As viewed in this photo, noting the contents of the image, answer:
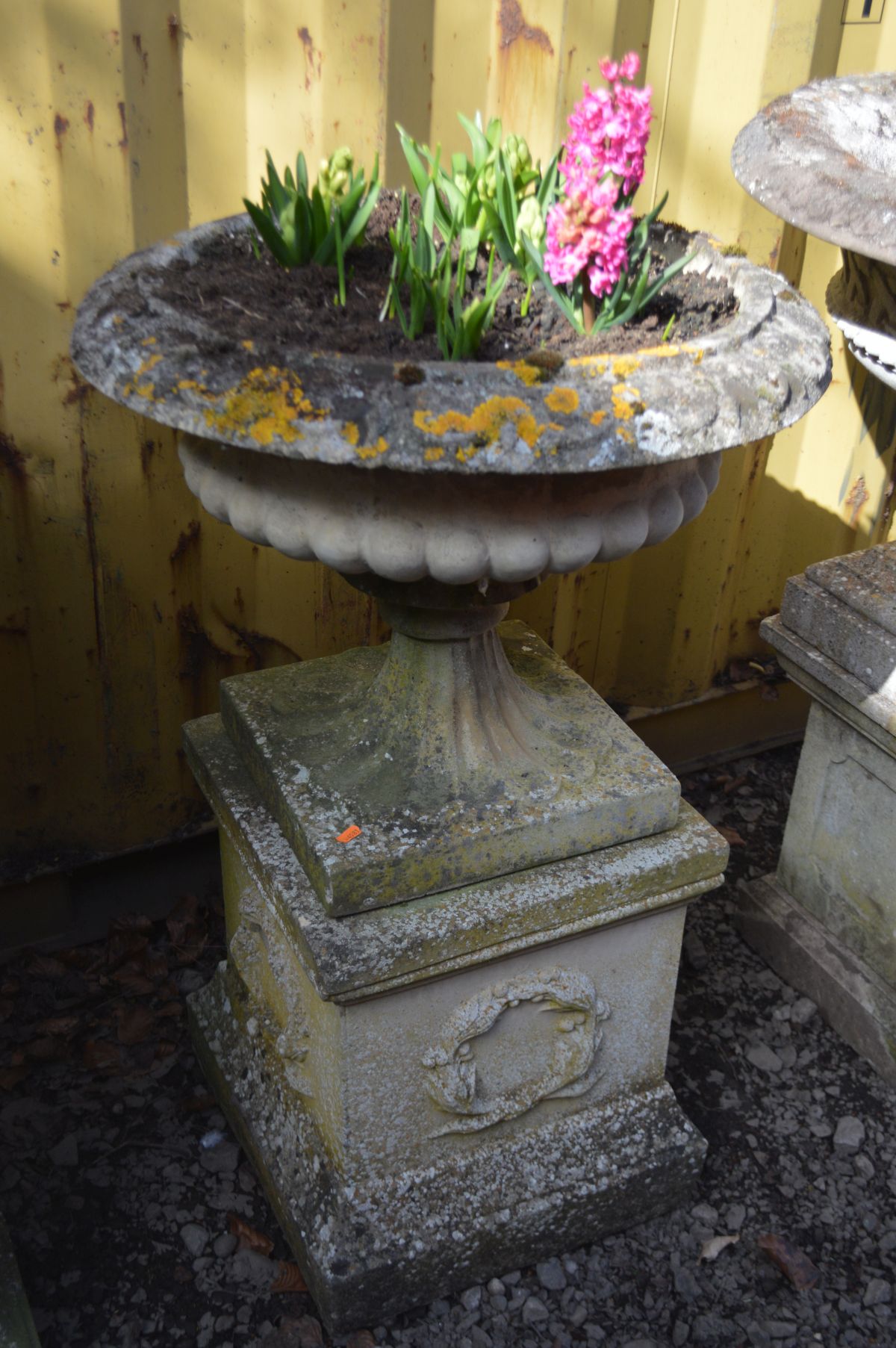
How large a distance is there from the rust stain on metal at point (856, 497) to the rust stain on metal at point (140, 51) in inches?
79.4

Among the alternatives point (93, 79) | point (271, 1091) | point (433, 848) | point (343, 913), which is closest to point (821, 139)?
point (93, 79)

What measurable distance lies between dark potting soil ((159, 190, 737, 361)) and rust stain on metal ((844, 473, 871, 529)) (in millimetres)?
1465

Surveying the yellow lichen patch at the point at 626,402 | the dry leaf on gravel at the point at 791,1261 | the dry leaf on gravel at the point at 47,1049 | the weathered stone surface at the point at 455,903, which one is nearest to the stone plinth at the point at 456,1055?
the weathered stone surface at the point at 455,903

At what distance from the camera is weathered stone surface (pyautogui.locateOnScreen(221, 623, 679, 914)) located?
1.83 metres

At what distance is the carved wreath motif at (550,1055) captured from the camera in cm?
196

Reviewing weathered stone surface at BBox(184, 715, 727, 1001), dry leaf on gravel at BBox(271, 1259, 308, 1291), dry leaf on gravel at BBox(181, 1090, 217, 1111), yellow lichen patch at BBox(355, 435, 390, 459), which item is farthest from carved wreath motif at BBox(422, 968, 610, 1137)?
yellow lichen patch at BBox(355, 435, 390, 459)

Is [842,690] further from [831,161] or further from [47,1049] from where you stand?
[47,1049]

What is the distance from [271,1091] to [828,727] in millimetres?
1314

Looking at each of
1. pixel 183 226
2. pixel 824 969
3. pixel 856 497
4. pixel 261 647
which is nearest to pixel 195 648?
pixel 261 647

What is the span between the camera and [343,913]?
1.81 m

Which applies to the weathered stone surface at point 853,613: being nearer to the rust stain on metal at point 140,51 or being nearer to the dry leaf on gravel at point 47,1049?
the rust stain on metal at point 140,51

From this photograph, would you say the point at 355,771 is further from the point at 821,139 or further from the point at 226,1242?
the point at 821,139

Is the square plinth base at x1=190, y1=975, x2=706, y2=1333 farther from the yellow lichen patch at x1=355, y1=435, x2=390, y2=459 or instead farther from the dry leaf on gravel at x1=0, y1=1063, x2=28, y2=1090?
the yellow lichen patch at x1=355, y1=435, x2=390, y2=459

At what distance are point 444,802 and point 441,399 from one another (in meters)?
0.71
